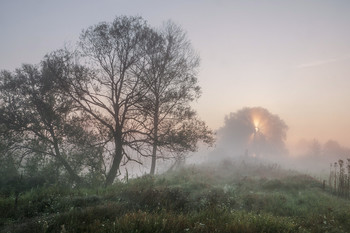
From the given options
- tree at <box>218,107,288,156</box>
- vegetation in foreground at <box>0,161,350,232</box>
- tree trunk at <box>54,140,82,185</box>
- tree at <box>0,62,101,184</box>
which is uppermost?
tree at <box>218,107,288,156</box>

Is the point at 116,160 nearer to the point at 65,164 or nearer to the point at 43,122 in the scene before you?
the point at 65,164

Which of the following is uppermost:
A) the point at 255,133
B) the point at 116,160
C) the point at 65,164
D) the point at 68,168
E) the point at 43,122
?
the point at 255,133

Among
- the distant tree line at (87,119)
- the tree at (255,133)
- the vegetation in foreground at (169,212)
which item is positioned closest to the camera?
the vegetation in foreground at (169,212)

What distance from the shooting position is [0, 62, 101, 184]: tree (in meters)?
15.9

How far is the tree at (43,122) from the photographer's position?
1591cm

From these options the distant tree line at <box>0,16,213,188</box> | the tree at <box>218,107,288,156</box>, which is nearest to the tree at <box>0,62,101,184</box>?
the distant tree line at <box>0,16,213,188</box>

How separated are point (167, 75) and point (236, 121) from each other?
200 feet

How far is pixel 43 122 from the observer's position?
16.4 m

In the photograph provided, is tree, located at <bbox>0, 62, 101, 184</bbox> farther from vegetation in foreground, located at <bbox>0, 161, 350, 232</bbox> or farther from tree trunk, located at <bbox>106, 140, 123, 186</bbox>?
vegetation in foreground, located at <bbox>0, 161, 350, 232</bbox>

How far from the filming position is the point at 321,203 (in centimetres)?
1132

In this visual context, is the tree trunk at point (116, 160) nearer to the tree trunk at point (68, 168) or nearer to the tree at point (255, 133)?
the tree trunk at point (68, 168)

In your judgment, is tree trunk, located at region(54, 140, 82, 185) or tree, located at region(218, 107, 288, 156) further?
tree, located at region(218, 107, 288, 156)

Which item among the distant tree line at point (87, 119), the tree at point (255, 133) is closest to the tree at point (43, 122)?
the distant tree line at point (87, 119)

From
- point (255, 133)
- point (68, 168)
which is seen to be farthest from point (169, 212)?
point (255, 133)
